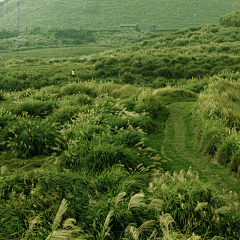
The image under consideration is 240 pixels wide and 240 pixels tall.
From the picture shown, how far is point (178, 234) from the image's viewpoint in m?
→ 2.95

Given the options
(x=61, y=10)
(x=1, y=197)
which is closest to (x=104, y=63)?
(x=1, y=197)

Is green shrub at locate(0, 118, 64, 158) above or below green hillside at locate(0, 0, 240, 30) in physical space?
below

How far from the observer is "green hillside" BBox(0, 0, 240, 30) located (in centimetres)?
8512

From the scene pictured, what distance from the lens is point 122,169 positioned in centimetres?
470

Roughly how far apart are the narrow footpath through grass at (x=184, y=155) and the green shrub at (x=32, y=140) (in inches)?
93.3

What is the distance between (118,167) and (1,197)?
1922mm

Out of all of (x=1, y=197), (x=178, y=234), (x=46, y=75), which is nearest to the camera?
(x=178, y=234)

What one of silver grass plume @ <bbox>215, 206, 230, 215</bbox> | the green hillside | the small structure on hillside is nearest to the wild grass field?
silver grass plume @ <bbox>215, 206, 230, 215</bbox>

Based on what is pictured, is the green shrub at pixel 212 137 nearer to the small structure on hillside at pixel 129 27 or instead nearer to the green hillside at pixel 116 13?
the small structure on hillside at pixel 129 27

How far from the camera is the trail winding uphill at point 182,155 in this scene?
480 cm

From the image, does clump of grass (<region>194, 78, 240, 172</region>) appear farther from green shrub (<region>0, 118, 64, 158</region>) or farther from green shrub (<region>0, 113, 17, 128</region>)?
green shrub (<region>0, 113, 17, 128</region>)

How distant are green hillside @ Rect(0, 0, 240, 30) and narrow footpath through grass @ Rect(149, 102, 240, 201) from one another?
77.8 metres

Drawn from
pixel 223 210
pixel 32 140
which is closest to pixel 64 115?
pixel 32 140

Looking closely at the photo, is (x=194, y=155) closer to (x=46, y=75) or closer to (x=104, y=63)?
(x=46, y=75)
